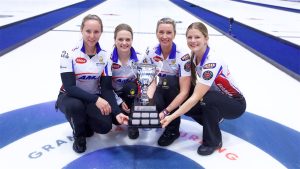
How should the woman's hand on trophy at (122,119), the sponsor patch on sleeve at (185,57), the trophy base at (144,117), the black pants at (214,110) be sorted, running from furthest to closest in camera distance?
the sponsor patch on sleeve at (185,57) < the black pants at (214,110) < the woman's hand on trophy at (122,119) < the trophy base at (144,117)

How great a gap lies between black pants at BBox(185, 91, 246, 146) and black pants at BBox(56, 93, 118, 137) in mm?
653

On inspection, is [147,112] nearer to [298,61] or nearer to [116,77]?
[116,77]

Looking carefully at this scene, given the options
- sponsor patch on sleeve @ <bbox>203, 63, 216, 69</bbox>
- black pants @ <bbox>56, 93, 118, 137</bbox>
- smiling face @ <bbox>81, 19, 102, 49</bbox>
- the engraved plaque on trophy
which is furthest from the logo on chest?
sponsor patch on sleeve @ <bbox>203, 63, 216, 69</bbox>

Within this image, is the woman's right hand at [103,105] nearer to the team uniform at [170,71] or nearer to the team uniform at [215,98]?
the team uniform at [170,71]

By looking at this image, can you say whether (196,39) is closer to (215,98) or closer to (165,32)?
(165,32)

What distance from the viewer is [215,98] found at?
7.25 feet

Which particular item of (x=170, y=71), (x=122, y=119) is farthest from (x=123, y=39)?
(x=122, y=119)

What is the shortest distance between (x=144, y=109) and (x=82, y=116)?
1.50 ft

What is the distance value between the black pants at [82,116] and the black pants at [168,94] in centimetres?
37

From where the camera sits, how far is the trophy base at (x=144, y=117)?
1950 millimetres

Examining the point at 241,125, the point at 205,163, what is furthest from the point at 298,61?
the point at 205,163

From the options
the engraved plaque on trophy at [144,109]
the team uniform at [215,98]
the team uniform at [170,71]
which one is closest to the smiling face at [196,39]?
the team uniform at [215,98]

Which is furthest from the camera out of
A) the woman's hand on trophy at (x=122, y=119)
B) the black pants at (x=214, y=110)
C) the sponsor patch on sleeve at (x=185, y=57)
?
the sponsor patch on sleeve at (x=185, y=57)

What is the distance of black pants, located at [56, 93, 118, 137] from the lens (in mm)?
2123
